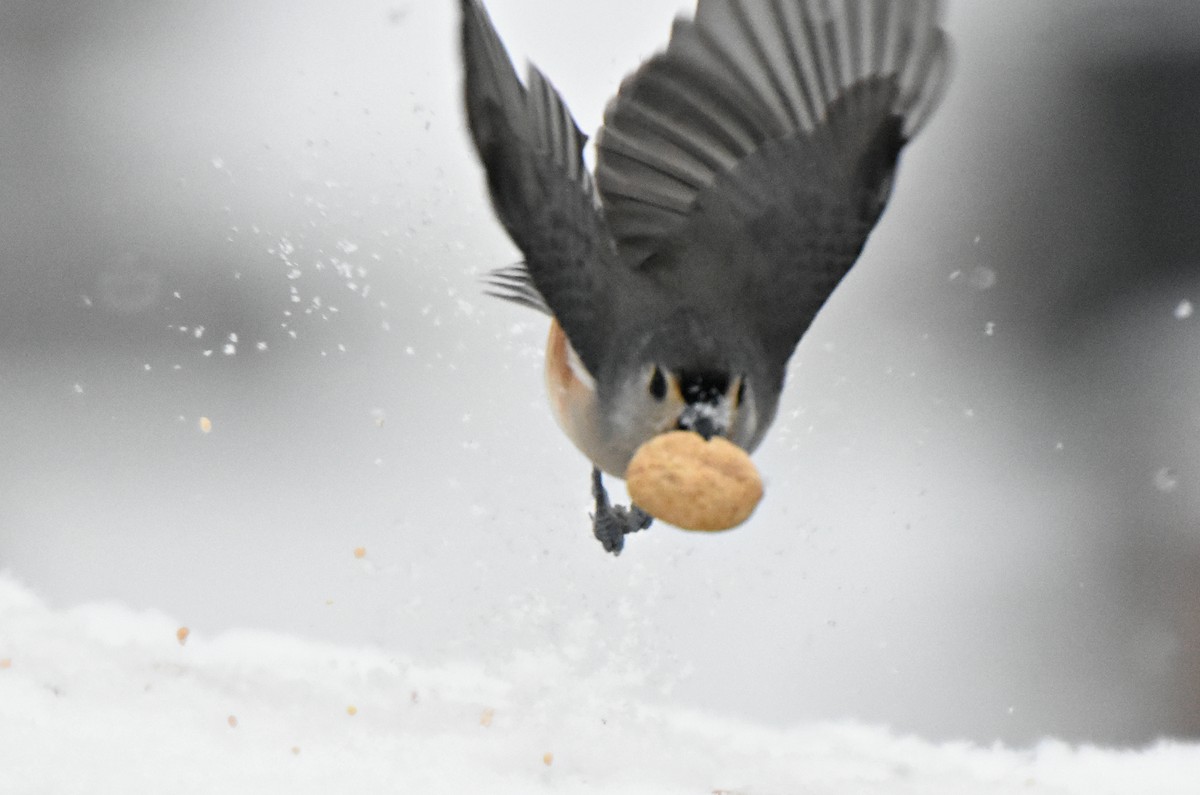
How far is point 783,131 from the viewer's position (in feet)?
7.87

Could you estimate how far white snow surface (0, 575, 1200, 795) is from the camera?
2.13m

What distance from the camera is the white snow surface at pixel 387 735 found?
6.98ft

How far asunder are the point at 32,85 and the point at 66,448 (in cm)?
149

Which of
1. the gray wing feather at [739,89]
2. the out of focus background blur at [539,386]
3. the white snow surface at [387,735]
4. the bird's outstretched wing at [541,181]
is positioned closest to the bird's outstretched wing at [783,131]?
the gray wing feather at [739,89]

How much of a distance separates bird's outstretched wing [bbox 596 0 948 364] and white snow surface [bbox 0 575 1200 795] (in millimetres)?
636

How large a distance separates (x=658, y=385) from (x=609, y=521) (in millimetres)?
756

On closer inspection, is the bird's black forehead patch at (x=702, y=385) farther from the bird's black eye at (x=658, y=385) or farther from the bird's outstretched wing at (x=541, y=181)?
the bird's outstretched wing at (x=541, y=181)

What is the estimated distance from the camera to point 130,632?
2.48m

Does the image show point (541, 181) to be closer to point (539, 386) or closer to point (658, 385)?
point (658, 385)

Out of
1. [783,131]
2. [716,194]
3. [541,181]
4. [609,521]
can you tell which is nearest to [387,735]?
[609,521]

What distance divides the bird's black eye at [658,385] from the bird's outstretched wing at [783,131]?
0.24 metres

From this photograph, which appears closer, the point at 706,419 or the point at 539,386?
the point at 706,419

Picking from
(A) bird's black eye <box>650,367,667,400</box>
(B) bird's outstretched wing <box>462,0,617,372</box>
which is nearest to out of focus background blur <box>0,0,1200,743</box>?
(B) bird's outstretched wing <box>462,0,617,372</box>

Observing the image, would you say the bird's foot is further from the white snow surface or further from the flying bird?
the flying bird
